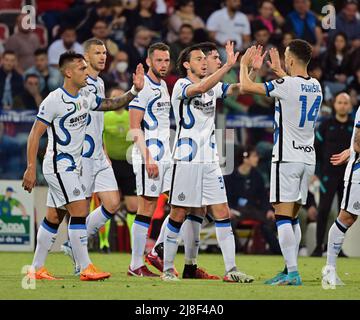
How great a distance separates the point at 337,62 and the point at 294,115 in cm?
920

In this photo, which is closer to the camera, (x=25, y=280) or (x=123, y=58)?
(x=25, y=280)

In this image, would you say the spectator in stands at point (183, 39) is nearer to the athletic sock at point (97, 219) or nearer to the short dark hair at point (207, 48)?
the athletic sock at point (97, 219)

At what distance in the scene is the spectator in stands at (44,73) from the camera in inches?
789

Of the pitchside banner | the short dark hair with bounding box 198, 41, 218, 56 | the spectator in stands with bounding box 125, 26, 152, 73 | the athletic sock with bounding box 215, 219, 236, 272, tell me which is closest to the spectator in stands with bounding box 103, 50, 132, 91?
the spectator in stands with bounding box 125, 26, 152, 73

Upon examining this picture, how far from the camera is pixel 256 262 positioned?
52.7ft

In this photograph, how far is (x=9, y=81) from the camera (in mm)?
19891

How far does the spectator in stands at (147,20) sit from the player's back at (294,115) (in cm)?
999

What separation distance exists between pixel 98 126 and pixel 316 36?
9037 millimetres

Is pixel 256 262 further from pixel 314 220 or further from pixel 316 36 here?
pixel 316 36

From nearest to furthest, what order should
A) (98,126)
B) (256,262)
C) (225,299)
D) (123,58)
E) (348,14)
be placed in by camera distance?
(225,299), (98,126), (256,262), (123,58), (348,14)

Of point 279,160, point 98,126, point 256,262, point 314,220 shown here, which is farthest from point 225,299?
point 314,220

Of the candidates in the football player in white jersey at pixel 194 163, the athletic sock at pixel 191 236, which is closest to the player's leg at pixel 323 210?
the athletic sock at pixel 191 236

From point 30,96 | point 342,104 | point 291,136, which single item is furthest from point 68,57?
point 30,96

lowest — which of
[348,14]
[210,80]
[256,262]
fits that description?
[256,262]
